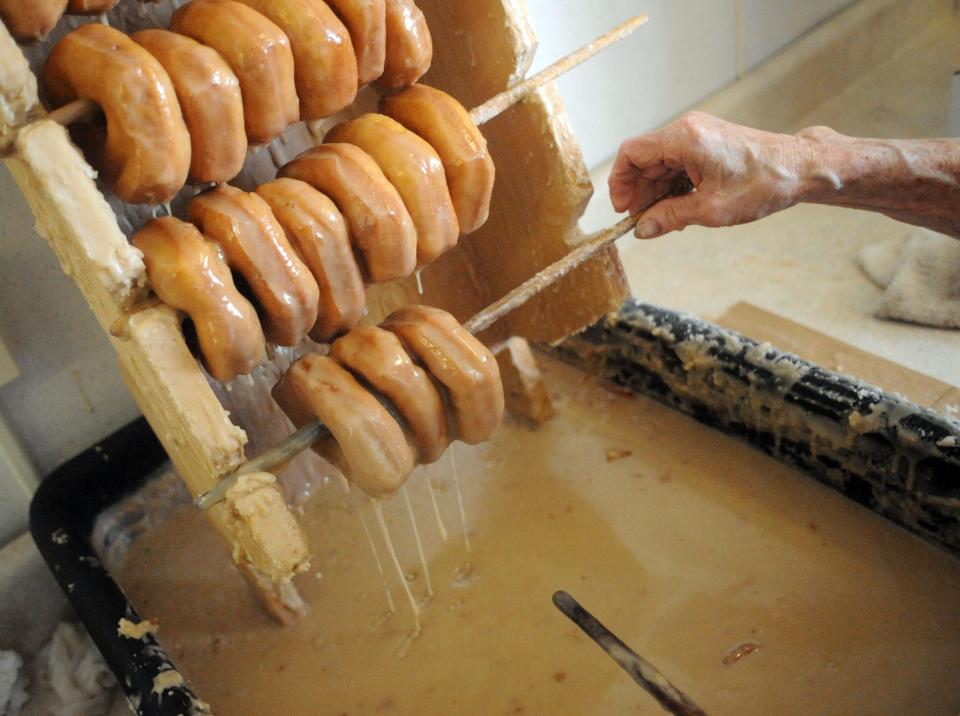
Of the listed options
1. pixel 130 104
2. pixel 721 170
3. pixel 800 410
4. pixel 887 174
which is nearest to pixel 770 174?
pixel 721 170

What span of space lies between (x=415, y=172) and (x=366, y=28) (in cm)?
13

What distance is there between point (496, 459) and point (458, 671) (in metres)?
0.31

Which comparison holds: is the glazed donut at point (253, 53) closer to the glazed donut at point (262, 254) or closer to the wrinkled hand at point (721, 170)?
the glazed donut at point (262, 254)

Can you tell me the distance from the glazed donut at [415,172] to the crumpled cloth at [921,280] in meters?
0.77

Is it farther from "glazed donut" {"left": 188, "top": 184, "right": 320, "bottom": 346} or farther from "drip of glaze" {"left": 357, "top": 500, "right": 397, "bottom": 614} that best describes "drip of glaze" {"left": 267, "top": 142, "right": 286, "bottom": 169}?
"drip of glaze" {"left": 357, "top": 500, "right": 397, "bottom": 614}

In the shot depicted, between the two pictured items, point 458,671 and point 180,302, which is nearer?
point 180,302

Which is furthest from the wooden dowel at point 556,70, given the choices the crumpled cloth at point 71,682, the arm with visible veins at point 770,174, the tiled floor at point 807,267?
the crumpled cloth at point 71,682

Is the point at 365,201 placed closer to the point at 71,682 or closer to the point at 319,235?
the point at 319,235

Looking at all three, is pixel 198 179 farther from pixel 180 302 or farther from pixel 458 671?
pixel 458 671

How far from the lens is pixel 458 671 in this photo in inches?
35.8

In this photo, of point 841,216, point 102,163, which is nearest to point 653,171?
point 102,163

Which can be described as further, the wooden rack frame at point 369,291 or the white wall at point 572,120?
the white wall at point 572,120

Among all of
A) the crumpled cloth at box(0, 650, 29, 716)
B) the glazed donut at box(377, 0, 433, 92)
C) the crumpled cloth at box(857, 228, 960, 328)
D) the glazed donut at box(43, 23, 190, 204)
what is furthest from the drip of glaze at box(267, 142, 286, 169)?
the crumpled cloth at box(857, 228, 960, 328)

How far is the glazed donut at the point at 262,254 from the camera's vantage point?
0.69 meters
